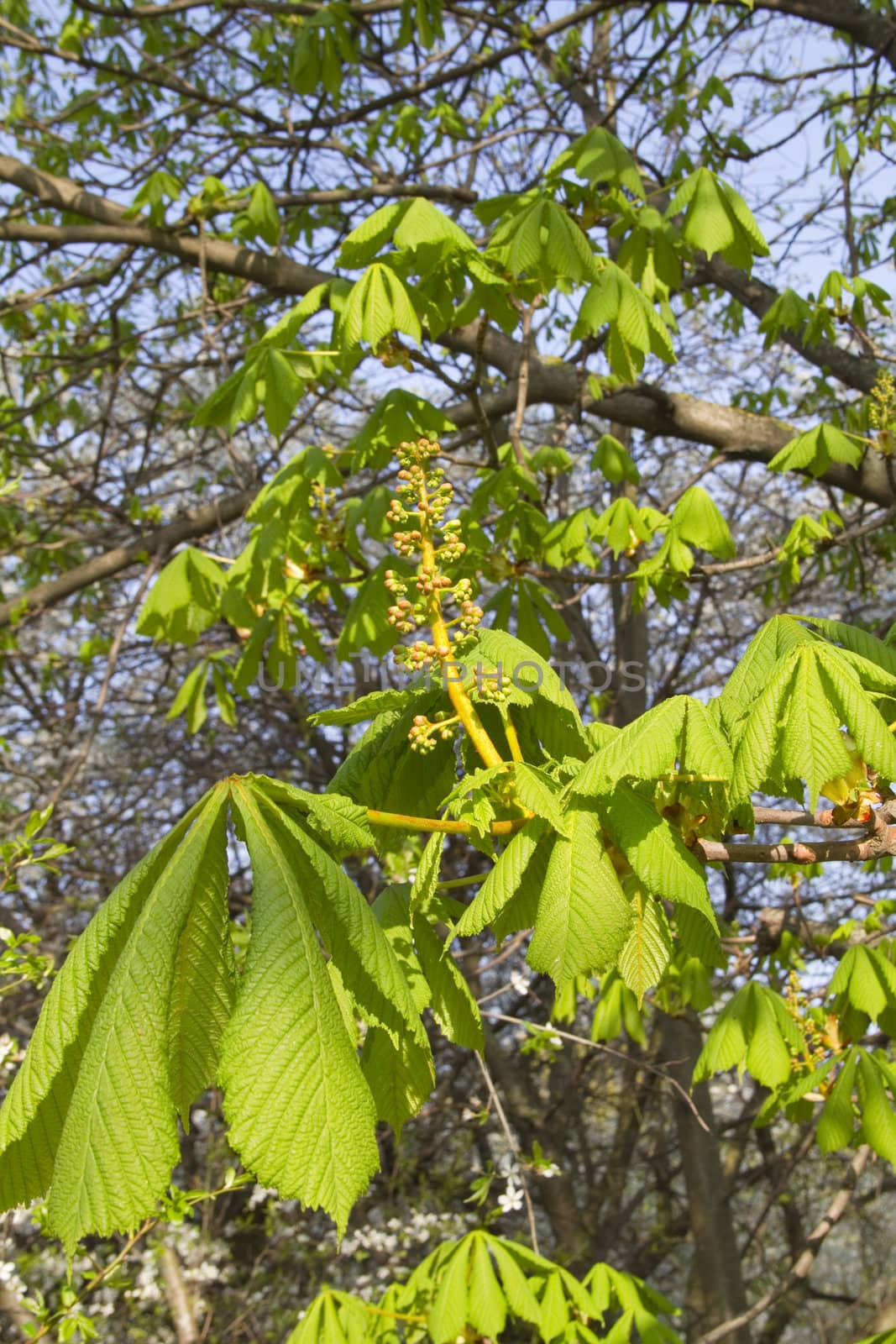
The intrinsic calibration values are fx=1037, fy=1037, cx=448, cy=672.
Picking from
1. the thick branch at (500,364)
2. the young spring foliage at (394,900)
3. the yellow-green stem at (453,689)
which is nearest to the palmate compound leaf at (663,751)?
the young spring foliage at (394,900)

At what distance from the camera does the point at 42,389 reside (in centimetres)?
489

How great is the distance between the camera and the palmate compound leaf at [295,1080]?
708 mm

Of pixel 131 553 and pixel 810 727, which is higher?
pixel 131 553

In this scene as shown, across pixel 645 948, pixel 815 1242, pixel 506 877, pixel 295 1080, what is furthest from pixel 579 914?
pixel 815 1242

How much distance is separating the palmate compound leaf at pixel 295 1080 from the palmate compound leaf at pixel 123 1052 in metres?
0.07

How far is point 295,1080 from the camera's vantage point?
2.38 ft

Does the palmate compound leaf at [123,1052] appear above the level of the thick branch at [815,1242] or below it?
above

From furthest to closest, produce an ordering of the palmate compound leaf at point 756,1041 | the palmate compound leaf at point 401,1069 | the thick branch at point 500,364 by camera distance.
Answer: the thick branch at point 500,364 → the palmate compound leaf at point 756,1041 → the palmate compound leaf at point 401,1069

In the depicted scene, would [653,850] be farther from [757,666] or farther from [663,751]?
[757,666]

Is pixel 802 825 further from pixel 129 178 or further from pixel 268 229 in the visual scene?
pixel 129 178

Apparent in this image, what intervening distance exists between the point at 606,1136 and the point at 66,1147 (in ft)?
28.7

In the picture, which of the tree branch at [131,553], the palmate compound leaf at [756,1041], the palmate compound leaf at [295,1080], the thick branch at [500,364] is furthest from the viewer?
the tree branch at [131,553]

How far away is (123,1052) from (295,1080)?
0.13 meters

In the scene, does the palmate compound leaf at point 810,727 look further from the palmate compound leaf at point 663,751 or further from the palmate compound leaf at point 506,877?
the palmate compound leaf at point 506,877
